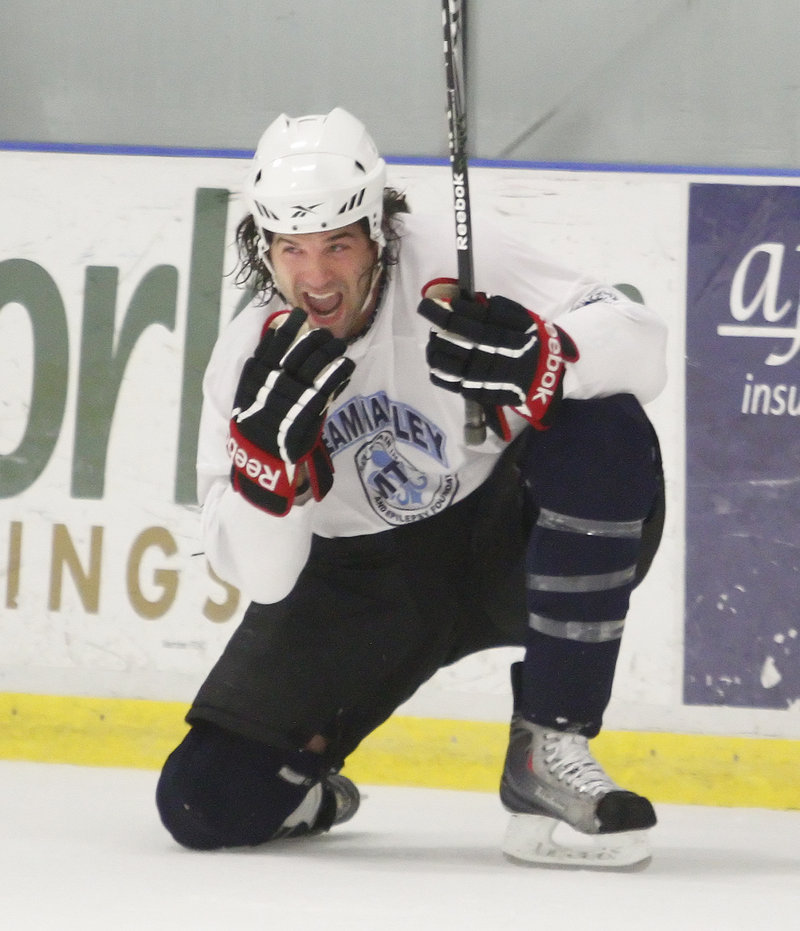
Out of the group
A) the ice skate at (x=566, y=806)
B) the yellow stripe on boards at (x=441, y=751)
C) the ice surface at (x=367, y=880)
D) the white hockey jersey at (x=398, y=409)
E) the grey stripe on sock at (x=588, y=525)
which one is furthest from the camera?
the yellow stripe on boards at (x=441, y=751)

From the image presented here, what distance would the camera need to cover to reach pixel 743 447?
2.88m

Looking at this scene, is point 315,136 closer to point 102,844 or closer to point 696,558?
point 102,844

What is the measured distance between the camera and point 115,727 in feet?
9.72

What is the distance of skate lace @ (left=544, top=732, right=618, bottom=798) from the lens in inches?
68.2

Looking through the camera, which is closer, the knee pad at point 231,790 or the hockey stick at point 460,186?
the hockey stick at point 460,186

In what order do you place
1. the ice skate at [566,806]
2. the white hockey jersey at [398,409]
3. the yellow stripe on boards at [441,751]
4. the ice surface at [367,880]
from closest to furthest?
the ice surface at [367,880] < the ice skate at [566,806] < the white hockey jersey at [398,409] < the yellow stripe on boards at [441,751]

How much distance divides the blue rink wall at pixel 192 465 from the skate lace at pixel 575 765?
1.06m

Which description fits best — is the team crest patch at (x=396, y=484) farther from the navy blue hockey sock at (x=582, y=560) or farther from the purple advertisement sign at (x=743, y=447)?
the purple advertisement sign at (x=743, y=447)

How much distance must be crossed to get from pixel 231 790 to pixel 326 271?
27.7 inches

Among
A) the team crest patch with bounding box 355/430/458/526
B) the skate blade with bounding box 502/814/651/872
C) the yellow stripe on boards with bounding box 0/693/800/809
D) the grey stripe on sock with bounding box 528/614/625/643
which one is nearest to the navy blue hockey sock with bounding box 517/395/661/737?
the grey stripe on sock with bounding box 528/614/625/643

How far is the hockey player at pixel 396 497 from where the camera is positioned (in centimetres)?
177

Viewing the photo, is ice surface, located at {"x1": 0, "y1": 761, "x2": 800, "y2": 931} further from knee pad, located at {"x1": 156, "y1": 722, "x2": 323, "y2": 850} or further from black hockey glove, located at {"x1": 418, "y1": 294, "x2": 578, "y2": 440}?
black hockey glove, located at {"x1": 418, "y1": 294, "x2": 578, "y2": 440}

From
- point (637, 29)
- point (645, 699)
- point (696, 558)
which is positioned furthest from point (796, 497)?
point (637, 29)

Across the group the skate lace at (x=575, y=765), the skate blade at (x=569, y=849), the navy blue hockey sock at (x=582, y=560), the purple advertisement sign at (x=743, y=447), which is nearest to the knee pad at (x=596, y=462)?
the navy blue hockey sock at (x=582, y=560)
